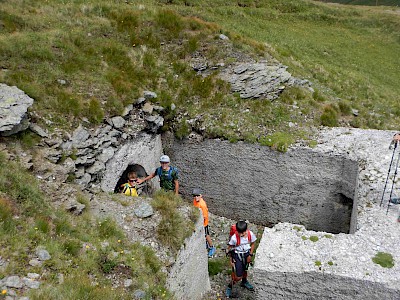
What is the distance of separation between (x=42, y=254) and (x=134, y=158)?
7.29 metres

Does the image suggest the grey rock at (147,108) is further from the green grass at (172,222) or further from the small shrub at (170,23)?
the small shrub at (170,23)

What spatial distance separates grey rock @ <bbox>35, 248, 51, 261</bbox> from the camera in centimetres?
750

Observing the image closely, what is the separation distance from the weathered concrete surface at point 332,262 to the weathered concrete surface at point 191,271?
1.92 m

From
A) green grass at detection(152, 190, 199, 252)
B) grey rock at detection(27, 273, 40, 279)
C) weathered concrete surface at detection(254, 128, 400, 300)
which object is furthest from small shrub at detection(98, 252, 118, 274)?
weathered concrete surface at detection(254, 128, 400, 300)

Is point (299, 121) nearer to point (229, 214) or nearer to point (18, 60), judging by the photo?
point (229, 214)

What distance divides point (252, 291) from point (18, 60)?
1148cm

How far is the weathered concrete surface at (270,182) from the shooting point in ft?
46.0

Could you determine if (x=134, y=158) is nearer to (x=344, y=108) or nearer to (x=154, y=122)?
(x=154, y=122)

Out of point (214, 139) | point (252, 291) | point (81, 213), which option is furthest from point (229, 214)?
point (81, 213)

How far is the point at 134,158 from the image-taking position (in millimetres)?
14609

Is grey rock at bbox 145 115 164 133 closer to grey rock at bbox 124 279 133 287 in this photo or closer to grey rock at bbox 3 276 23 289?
grey rock at bbox 124 279 133 287

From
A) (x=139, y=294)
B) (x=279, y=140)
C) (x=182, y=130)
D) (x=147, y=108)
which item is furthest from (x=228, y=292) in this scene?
(x=147, y=108)

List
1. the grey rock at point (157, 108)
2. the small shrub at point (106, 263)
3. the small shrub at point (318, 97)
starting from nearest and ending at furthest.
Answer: the small shrub at point (106, 263) < the grey rock at point (157, 108) < the small shrub at point (318, 97)

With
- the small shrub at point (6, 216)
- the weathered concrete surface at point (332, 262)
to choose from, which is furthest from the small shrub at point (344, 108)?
the small shrub at point (6, 216)
